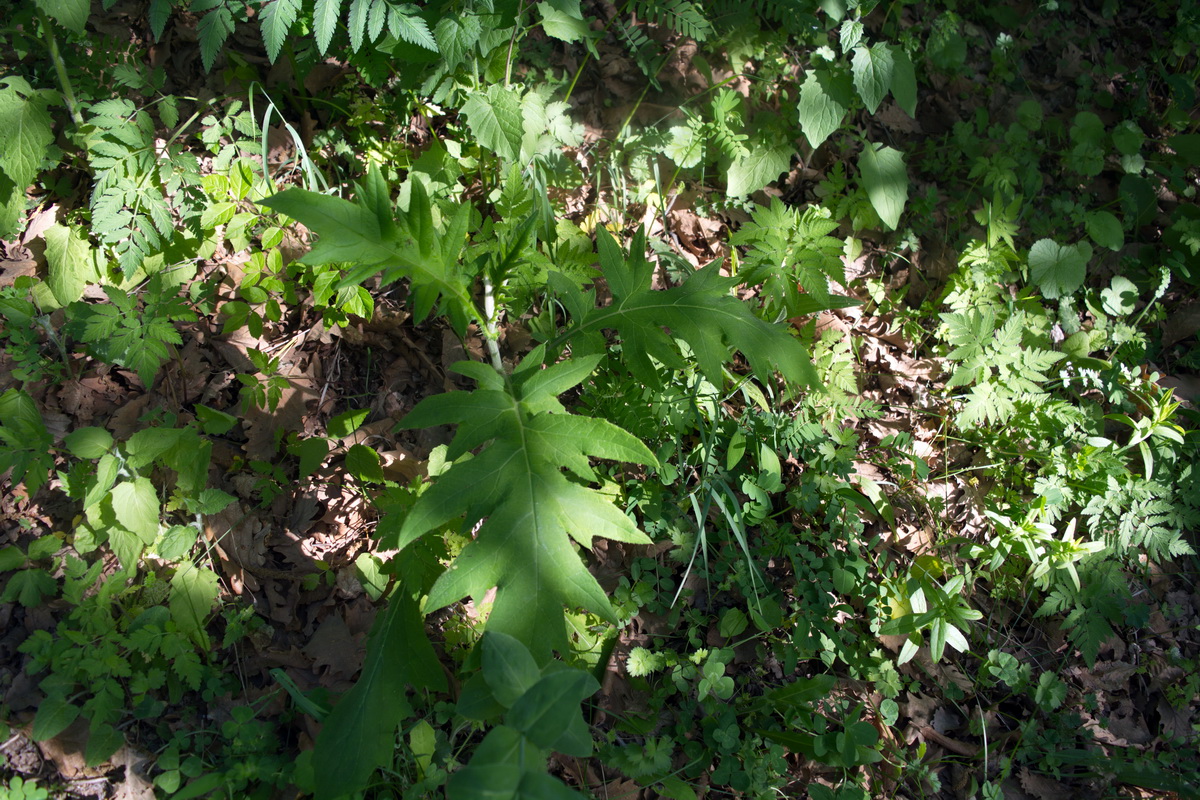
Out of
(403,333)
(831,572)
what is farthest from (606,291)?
(831,572)

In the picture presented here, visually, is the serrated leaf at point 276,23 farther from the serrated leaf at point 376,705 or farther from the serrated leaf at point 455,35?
the serrated leaf at point 376,705

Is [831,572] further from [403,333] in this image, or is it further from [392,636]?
[403,333]

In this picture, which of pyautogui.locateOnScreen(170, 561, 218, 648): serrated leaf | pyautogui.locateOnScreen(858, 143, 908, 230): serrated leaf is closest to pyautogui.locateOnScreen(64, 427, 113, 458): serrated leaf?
pyautogui.locateOnScreen(170, 561, 218, 648): serrated leaf

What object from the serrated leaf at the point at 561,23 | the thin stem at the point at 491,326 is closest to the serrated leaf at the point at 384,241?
the thin stem at the point at 491,326

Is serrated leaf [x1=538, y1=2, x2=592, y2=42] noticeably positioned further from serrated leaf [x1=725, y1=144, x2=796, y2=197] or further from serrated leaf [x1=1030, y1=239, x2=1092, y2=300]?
serrated leaf [x1=1030, y1=239, x2=1092, y2=300]

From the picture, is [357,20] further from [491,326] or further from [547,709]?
[547,709]

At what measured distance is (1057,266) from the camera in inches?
135

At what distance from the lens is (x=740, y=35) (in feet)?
11.5

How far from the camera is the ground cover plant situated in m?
2.02

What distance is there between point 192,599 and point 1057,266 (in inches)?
151

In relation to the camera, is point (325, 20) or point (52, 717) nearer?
point (52, 717)

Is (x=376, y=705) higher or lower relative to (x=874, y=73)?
lower

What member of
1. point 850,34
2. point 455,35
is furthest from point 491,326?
point 850,34

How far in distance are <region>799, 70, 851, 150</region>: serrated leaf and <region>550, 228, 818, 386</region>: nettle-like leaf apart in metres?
1.17
